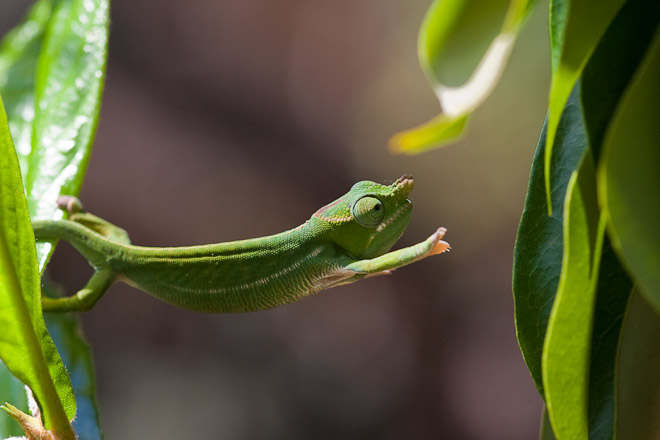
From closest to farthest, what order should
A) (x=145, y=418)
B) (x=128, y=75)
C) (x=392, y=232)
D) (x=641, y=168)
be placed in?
1. (x=641, y=168)
2. (x=392, y=232)
3. (x=145, y=418)
4. (x=128, y=75)

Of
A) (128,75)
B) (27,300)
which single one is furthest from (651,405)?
(128,75)

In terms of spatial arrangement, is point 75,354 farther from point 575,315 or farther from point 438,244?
point 575,315

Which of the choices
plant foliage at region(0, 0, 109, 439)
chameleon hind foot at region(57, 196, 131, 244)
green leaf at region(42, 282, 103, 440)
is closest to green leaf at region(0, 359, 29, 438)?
plant foliage at region(0, 0, 109, 439)

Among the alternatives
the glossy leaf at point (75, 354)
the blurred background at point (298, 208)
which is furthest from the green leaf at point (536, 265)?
the blurred background at point (298, 208)

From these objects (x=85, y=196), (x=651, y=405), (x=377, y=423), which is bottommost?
(x=377, y=423)

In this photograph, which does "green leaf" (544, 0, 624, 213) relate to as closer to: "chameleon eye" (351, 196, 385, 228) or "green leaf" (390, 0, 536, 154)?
"green leaf" (390, 0, 536, 154)

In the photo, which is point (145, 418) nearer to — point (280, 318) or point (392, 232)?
point (280, 318)

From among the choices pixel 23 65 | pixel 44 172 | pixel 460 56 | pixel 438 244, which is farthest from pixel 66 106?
pixel 460 56
